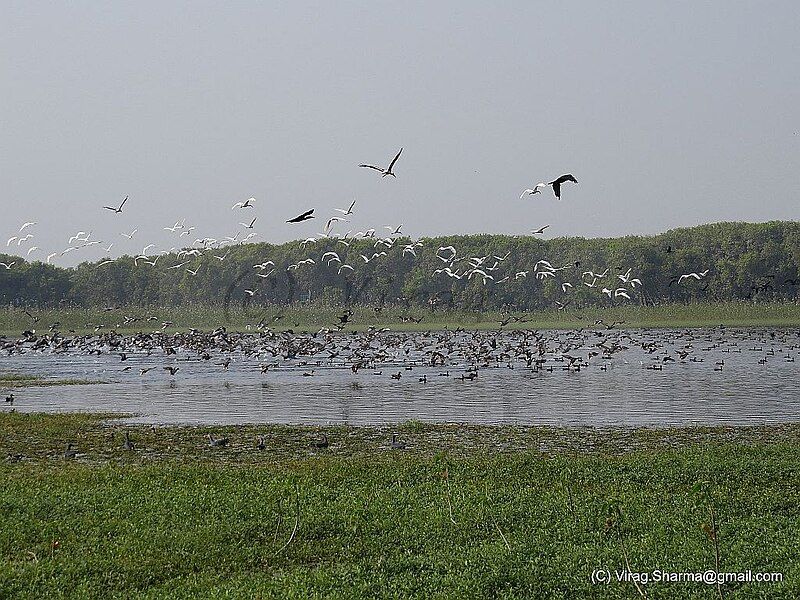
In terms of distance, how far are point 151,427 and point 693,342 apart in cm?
4134

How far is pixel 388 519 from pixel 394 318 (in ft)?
256

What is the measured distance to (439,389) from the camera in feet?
109

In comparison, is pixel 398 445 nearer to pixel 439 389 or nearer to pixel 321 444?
pixel 321 444

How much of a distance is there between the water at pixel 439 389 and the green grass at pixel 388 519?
632 cm

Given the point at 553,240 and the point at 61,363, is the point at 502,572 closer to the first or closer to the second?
the point at 61,363

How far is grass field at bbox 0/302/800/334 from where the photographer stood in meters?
84.6

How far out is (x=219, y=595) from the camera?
10336mm

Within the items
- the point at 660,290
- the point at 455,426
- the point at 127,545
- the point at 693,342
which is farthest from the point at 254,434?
the point at 660,290

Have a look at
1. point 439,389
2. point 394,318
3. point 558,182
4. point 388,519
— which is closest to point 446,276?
point 394,318

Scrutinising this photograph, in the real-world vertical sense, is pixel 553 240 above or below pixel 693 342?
above

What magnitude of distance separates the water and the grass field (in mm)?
30897

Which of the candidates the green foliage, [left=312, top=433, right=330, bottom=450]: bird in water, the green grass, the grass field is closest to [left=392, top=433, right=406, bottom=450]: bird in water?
the green grass

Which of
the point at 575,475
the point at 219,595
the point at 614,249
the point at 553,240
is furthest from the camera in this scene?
the point at 553,240

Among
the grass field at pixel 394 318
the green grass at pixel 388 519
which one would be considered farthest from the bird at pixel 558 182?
the grass field at pixel 394 318
